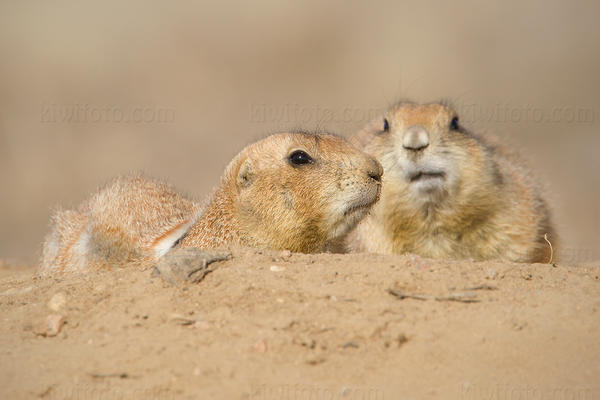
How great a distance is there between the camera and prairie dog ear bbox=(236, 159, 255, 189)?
20.4 feet

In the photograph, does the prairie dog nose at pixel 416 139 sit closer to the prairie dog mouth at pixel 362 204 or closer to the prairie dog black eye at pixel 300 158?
the prairie dog mouth at pixel 362 204

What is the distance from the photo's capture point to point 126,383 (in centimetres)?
375

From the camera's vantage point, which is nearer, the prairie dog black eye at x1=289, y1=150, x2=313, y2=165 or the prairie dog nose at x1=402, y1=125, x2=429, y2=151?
the prairie dog black eye at x1=289, y1=150, x2=313, y2=165

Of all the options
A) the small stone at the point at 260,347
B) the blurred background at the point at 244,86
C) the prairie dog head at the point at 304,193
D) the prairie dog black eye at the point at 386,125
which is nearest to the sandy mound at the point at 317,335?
the small stone at the point at 260,347

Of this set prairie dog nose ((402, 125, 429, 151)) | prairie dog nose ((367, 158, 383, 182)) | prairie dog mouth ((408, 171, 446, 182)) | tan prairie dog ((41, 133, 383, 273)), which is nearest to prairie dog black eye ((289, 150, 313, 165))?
tan prairie dog ((41, 133, 383, 273))

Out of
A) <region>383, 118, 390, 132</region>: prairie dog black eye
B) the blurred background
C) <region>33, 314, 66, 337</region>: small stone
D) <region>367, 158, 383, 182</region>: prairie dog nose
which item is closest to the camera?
<region>33, 314, 66, 337</region>: small stone

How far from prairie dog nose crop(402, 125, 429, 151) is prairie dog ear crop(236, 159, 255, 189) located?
161cm

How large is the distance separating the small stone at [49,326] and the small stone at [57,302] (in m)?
0.15

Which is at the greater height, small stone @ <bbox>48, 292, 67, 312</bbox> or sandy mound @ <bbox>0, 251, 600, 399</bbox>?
sandy mound @ <bbox>0, 251, 600, 399</bbox>

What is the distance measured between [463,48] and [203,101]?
913 cm

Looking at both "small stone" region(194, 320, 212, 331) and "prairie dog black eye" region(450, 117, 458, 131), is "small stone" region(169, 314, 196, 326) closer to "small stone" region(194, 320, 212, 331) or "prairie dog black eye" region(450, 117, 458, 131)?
"small stone" region(194, 320, 212, 331)

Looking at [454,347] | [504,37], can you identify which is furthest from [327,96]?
[454,347]

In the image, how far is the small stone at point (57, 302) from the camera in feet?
15.6

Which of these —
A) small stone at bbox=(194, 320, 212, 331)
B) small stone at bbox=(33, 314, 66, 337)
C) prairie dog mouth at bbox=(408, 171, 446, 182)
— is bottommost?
small stone at bbox=(33, 314, 66, 337)
